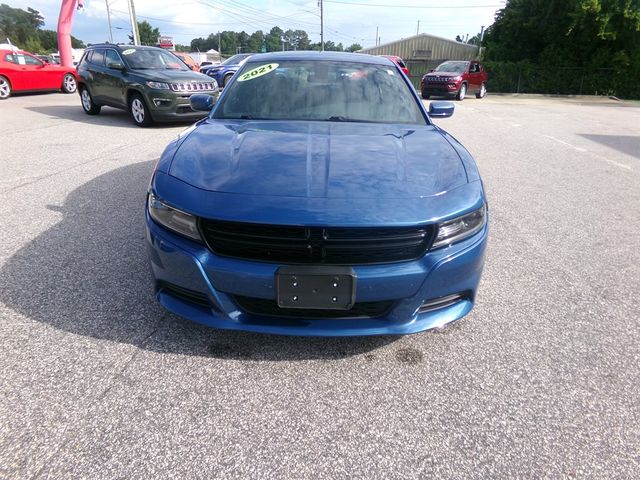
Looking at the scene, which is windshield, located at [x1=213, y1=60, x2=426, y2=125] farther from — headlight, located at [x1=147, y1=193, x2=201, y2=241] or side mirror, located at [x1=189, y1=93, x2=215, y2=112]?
headlight, located at [x1=147, y1=193, x2=201, y2=241]

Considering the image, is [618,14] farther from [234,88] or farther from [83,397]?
[83,397]

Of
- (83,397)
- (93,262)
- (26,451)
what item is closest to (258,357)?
(83,397)

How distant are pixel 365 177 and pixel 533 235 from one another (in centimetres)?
256

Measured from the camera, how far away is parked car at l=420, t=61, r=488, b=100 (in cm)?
1925

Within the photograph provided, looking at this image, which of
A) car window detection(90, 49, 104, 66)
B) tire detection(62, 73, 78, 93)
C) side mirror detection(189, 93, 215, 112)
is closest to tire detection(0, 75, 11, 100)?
tire detection(62, 73, 78, 93)

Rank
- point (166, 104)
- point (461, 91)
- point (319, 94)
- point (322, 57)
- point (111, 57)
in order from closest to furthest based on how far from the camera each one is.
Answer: point (319, 94) → point (322, 57) → point (166, 104) → point (111, 57) → point (461, 91)

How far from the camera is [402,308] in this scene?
6.69ft

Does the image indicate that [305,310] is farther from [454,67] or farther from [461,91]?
[454,67]

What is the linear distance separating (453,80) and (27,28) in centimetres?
12238

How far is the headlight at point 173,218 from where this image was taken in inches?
80.4

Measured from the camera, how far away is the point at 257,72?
353 centimetres

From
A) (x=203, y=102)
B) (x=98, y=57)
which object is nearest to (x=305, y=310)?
(x=203, y=102)

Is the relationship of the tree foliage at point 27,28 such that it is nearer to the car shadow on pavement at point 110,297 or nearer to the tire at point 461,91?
the tire at point 461,91

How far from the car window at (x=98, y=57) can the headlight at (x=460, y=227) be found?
1044 centimetres
